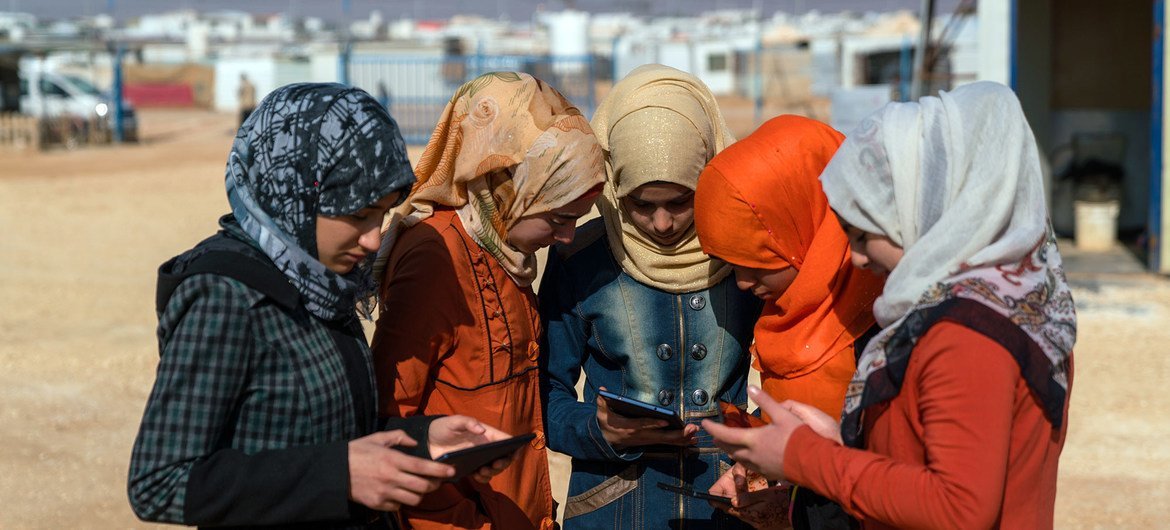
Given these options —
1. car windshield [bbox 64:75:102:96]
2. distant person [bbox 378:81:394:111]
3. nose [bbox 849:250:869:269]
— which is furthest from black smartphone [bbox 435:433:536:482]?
car windshield [bbox 64:75:102:96]

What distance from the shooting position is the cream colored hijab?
8.77 ft

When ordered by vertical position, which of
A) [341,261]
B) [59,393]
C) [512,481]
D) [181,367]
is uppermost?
[341,261]

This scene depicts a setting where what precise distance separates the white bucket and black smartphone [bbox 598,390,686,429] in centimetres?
1080

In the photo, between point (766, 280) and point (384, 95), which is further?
point (384, 95)

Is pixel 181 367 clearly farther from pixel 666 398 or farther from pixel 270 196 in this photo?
pixel 666 398

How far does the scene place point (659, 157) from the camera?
104 inches

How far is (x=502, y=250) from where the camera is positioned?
8.40ft

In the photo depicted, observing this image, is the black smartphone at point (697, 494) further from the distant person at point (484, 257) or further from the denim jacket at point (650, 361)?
the distant person at point (484, 257)

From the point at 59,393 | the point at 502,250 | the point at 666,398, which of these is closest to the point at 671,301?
the point at 666,398

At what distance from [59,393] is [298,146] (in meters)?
6.11

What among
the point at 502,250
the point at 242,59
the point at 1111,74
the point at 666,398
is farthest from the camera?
the point at 242,59

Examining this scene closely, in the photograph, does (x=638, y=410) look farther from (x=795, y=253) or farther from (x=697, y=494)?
(x=795, y=253)

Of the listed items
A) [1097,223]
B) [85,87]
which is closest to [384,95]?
[85,87]

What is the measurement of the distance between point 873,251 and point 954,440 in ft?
1.23
